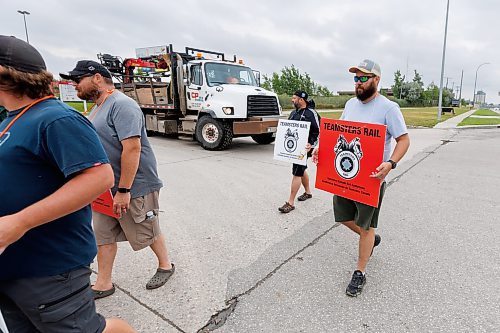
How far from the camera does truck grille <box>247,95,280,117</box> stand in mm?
9203

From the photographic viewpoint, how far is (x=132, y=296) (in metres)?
2.57

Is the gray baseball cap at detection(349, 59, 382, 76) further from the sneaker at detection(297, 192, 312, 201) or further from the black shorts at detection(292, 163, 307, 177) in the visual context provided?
the sneaker at detection(297, 192, 312, 201)

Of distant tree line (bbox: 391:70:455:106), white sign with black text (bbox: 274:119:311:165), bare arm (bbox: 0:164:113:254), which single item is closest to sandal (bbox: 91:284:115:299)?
bare arm (bbox: 0:164:113:254)

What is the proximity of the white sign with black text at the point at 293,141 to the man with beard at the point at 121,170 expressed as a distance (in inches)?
87.8

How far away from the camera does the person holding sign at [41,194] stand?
1214 millimetres

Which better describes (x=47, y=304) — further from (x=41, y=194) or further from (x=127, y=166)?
(x=127, y=166)

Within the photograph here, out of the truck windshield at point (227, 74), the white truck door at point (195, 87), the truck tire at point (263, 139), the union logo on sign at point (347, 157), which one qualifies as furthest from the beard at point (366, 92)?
the truck tire at point (263, 139)

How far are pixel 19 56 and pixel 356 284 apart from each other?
2648 mm

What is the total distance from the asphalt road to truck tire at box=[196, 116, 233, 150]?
3.71 metres

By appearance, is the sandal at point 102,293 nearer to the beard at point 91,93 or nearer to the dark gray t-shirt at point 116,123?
the dark gray t-shirt at point 116,123

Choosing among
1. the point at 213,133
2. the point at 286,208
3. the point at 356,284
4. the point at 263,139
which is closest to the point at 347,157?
the point at 356,284

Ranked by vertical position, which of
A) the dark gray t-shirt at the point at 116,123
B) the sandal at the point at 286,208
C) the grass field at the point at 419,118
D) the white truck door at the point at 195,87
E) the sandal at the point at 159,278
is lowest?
the sandal at the point at 159,278

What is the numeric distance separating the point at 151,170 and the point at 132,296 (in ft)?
3.36

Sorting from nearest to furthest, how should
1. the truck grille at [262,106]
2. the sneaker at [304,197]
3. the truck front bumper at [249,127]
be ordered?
the sneaker at [304,197] < the truck front bumper at [249,127] < the truck grille at [262,106]
